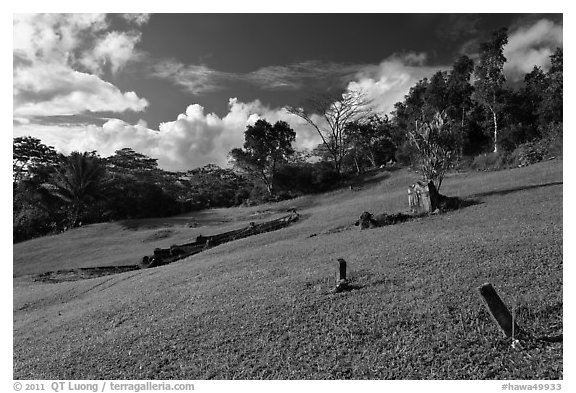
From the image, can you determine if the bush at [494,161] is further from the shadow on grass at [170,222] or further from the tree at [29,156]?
the tree at [29,156]

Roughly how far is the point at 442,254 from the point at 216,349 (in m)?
8.28

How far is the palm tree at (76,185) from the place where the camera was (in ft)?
147

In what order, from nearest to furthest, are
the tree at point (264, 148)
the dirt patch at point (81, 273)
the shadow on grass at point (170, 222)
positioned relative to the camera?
the dirt patch at point (81, 273), the shadow on grass at point (170, 222), the tree at point (264, 148)

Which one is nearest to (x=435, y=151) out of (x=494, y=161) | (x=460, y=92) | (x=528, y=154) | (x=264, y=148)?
(x=528, y=154)

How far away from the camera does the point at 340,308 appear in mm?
10016

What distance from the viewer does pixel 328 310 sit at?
999cm

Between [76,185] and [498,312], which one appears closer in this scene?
[498,312]

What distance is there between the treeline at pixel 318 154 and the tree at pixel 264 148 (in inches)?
5.1

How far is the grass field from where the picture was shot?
780 cm

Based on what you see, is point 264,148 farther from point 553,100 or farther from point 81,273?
point 553,100

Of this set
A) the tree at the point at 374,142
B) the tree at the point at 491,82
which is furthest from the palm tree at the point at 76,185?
the tree at the point at 491,82

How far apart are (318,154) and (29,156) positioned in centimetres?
3775

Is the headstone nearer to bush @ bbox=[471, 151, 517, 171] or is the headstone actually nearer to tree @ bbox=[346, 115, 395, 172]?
bush @ bbox=[471, 151, 517, 171]
